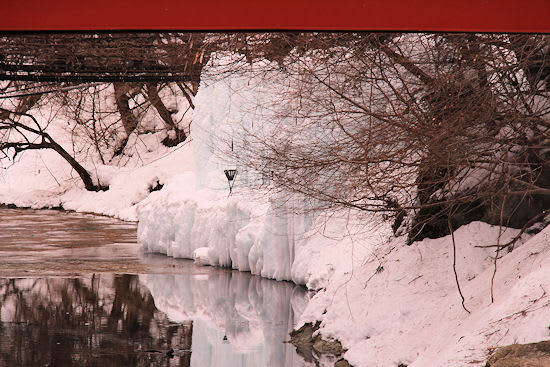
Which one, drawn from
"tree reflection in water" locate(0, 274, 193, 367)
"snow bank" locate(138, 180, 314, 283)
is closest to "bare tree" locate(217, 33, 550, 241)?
"tree reflection in water" locate(0, 274, 193, 367)

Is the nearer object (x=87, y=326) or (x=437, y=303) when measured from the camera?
(x=437, y=303)

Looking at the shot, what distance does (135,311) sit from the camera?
1220 cm

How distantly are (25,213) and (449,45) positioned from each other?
24667mm

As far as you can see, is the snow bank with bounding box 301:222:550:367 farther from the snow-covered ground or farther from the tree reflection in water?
the tree reflection in water

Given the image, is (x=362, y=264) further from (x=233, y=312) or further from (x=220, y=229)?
(x=220, y=229)

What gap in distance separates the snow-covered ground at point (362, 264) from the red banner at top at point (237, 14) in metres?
2.77

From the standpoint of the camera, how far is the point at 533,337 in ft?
16.6

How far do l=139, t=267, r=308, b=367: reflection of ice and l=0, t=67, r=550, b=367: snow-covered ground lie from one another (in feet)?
1.13

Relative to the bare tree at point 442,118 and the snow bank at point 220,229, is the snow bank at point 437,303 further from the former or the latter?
the snow bank at point 220,229

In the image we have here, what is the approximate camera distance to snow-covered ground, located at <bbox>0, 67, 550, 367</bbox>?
5.88 meters

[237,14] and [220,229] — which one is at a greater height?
[220,229]

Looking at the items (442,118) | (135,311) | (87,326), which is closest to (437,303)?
(442,118)

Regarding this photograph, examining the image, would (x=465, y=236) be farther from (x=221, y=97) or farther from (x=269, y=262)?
(x=221, y=97)

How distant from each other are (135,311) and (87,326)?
3.87ft
